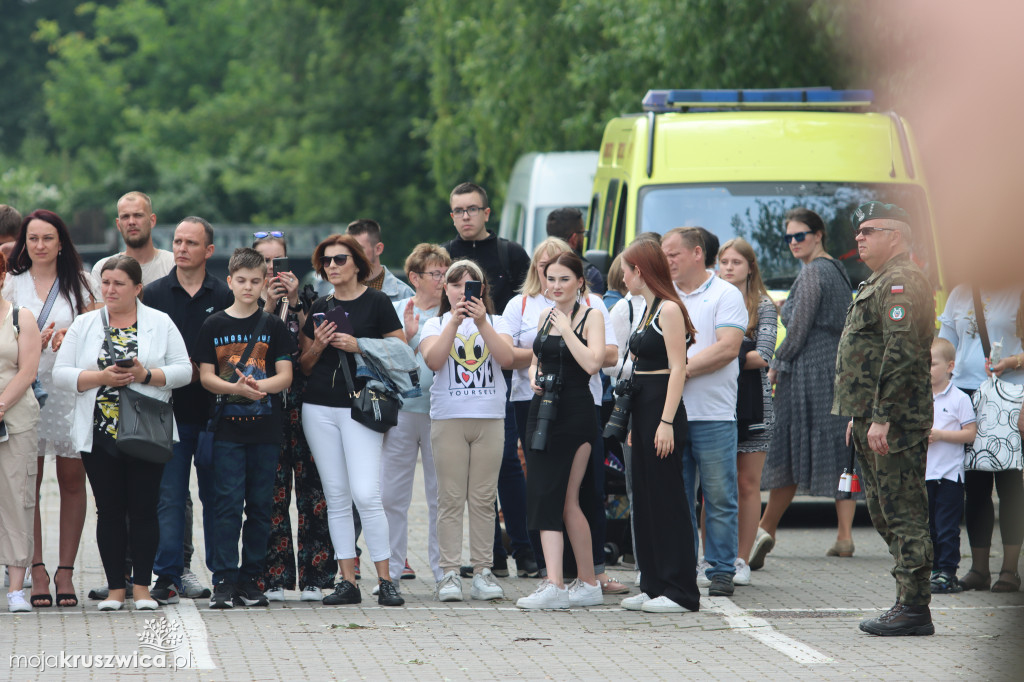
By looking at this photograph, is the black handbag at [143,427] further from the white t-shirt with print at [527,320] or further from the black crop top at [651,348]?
the black crop top at [651,348]

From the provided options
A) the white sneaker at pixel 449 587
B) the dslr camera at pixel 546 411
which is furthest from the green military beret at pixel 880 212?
the white sneaker at pixel 449 587

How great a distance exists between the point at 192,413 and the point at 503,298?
7.60 ft

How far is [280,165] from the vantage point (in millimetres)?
46969

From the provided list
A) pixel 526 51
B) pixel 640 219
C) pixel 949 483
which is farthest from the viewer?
pixel 526 51

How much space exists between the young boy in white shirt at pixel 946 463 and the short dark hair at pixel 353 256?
137 inches

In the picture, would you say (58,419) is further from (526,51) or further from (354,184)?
(354,184)

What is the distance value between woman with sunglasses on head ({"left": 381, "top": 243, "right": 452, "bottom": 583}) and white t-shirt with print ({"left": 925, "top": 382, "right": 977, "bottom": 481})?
3.02 metres

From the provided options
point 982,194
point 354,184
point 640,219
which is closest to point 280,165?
point 354,184

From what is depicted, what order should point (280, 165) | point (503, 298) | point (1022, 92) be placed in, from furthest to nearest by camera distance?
1. point (280, 165)
2. point (503, 298)
3. point (1022, 92)

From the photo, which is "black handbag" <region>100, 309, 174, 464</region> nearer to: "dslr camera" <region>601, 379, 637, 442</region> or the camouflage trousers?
"dslr camera" <region>601, 379, 637, 442</region>

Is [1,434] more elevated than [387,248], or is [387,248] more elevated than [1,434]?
[387,248]

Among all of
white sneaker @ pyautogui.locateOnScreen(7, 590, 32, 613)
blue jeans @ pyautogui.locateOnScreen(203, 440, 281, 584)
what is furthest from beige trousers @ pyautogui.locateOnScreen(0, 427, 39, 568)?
blue jeans @ pyautogui.locateOnScreen(203, 440, 281, 584)

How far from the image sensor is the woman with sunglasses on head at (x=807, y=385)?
8.62 m

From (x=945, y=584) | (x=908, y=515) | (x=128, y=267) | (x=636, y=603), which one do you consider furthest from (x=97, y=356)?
(x=945, y=584)
